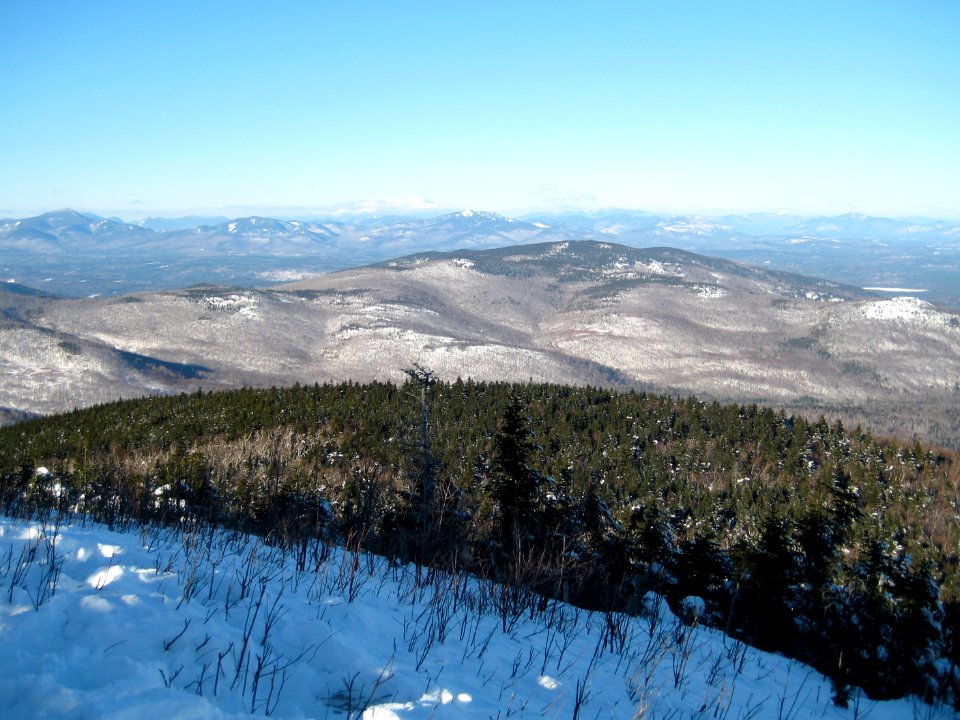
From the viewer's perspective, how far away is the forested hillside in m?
8.12

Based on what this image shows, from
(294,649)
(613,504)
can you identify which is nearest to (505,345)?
(613,504)

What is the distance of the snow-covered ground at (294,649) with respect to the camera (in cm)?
323

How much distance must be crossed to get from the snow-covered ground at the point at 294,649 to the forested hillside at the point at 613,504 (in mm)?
753

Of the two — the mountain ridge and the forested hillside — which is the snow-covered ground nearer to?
the forested hillside

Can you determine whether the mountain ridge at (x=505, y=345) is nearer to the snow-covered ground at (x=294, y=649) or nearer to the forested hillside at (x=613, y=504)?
the forested hillside at (x=613, y=504)

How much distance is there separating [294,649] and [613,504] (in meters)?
9.68

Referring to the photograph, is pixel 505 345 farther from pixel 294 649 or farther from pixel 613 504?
pixel 294 649

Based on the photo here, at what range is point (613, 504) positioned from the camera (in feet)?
41.7

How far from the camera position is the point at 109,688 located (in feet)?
9.89

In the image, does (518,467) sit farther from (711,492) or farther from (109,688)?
(109,688)

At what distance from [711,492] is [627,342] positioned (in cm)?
12447

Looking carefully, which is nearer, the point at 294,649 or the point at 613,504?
the point at 294,649

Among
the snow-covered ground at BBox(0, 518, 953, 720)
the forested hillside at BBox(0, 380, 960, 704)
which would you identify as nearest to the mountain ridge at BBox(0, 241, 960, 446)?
the forested hillside at BBox(0, 380, 960, 704)

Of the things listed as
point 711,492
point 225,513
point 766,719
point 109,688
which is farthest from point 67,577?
point 711,492
